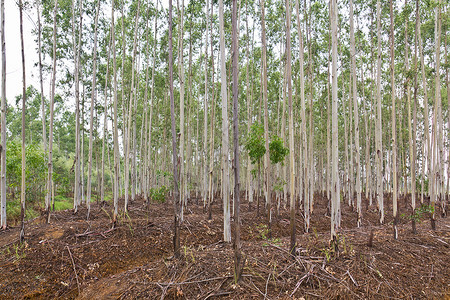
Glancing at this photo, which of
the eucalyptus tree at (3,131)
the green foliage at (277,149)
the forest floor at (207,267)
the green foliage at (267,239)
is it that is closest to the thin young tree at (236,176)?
the forest floor at (207,267)

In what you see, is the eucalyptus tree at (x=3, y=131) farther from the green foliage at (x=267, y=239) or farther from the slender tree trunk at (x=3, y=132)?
the green foliage at (x=267, y=239)

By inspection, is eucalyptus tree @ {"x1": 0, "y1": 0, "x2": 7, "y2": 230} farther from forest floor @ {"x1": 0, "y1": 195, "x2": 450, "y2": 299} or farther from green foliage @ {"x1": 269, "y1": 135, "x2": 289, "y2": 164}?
green foliage @ {"x1": 269, "y1": 135, "x2": 289, "y2": 164}

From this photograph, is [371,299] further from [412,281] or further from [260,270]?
[260,270]

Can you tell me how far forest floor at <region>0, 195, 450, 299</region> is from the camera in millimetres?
4027

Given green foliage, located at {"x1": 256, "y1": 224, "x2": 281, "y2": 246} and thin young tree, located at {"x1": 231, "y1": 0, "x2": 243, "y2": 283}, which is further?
green foliage, located at {"x1": 256, "y1": 224, "x2": 281, "y2": 246}

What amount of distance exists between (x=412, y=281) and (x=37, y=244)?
7.92m

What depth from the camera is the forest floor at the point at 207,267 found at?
4.03 m

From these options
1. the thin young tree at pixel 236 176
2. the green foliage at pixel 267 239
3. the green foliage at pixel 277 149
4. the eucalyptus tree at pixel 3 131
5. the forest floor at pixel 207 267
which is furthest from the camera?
the green foliage at pixel 277 149

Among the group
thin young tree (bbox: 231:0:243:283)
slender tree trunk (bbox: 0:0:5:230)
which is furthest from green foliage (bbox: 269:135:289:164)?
slender tree trunk (bbox: 0:0:5:230)

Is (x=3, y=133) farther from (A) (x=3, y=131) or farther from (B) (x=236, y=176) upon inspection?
(B) (x=236, y=176)

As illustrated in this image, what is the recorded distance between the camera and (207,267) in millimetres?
4480

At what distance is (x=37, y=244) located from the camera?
6203mm

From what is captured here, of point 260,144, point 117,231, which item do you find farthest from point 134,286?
point 260,144

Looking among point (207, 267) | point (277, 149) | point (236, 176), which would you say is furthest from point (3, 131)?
point (277, 149)
